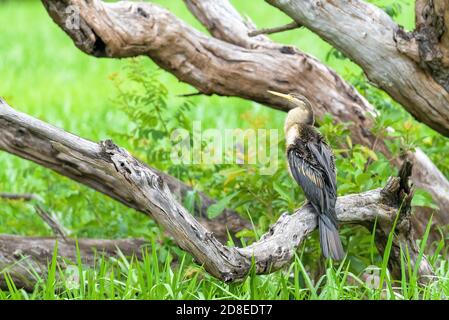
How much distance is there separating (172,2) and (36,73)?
577 centimetres

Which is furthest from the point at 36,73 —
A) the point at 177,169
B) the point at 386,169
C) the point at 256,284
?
the point at 256,284

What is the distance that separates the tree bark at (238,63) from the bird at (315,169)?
658 mm

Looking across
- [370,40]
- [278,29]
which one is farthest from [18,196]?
[370,40]

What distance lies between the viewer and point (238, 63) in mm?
4668

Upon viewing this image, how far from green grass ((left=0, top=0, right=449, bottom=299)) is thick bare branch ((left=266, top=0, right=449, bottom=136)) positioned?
55 cm

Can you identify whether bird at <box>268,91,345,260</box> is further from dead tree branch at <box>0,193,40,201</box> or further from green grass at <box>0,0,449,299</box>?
dead tree branch at <box>0,193,40,201</box>

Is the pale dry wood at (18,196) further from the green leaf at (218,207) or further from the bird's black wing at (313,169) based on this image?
the bird's black wing at (313,169)

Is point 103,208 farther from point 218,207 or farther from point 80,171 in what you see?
point 218,207

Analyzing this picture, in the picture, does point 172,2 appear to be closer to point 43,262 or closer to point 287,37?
point 287,37

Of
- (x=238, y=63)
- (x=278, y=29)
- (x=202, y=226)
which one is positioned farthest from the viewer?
(x=238, y=63)

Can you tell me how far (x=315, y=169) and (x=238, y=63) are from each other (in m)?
1.05

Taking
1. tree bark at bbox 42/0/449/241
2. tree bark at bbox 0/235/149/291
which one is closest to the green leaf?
tree bark at bbox 0/235/149/291

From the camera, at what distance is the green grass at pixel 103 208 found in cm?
364

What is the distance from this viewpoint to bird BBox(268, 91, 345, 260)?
3625mm
